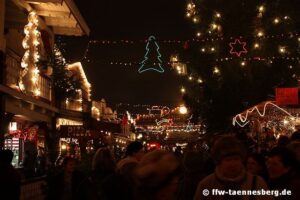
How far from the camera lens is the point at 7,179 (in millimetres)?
8406

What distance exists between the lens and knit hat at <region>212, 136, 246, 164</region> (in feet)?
15.3

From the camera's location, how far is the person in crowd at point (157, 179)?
3568 mm

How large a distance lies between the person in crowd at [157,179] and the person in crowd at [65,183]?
502cm

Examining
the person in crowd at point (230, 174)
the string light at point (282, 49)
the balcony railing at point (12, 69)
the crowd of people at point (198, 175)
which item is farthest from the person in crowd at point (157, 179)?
the string light at point (282, 49)

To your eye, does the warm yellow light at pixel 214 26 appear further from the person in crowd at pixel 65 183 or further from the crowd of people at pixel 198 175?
the crowd of people at pixel 198 175

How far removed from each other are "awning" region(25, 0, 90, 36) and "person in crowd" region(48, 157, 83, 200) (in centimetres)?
1224

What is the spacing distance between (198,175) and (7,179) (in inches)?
132

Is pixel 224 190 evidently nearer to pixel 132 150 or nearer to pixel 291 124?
pixel 132 150

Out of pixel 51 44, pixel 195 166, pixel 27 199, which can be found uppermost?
pixel 51 44

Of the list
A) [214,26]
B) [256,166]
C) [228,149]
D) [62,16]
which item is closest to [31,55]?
[62,16]

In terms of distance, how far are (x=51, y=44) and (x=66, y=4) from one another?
4.66m

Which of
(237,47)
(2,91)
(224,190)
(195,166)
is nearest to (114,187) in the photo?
(195,166)

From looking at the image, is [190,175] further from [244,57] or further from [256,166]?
[244,57]

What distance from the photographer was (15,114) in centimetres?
1922
